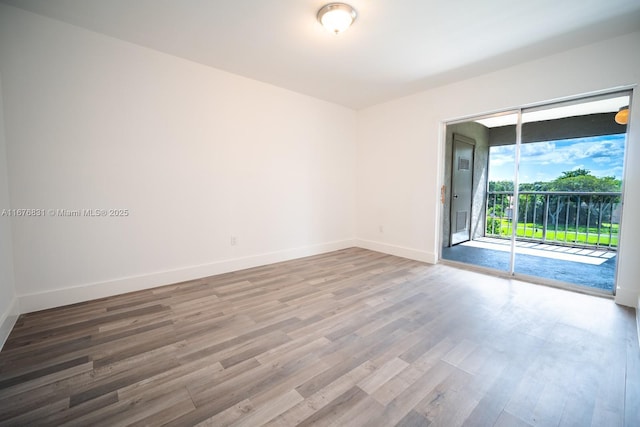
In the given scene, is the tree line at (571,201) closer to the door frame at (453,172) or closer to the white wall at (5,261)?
the door frame at (453,172)

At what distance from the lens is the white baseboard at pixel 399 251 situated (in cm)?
408

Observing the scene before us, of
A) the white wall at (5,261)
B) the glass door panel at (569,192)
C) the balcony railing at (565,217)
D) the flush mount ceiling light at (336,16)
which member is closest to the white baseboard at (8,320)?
the white wall at (5,261)

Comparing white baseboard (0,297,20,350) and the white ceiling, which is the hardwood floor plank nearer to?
white baseboard (0,297,20,350)

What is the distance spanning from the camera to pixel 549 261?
4117 mm

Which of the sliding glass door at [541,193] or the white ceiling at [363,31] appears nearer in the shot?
the white ceiling at [363,31]

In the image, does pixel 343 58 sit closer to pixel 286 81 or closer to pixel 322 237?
pixel 286 81

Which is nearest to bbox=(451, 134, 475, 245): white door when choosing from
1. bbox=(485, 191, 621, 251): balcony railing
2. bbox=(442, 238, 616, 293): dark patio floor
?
bbox=(442, 238, 616, 293): dark patio floor

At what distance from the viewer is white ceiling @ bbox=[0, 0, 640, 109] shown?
2.17 m

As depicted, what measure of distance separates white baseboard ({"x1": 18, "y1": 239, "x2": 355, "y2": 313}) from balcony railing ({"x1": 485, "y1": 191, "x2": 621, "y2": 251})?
13.3ft

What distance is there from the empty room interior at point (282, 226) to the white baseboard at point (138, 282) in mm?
22

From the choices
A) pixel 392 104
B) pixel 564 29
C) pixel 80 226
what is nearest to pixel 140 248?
pixel 80 226

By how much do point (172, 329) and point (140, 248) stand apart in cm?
128

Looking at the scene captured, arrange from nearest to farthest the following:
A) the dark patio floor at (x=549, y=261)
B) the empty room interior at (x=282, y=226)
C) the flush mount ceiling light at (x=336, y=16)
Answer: the empty room interior at (x=282, y=226)
the flush mount ceiling light at (x=336, y=16)
the dark patio floor at (x=549, y=261)

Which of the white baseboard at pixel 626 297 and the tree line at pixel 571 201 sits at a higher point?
the tree line at pixel 571 201
